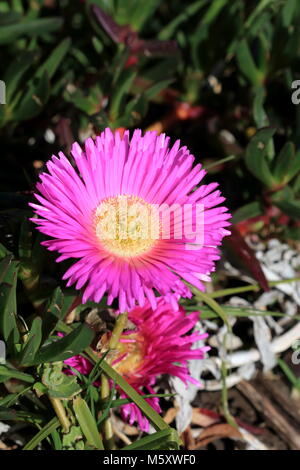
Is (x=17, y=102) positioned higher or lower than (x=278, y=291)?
higher

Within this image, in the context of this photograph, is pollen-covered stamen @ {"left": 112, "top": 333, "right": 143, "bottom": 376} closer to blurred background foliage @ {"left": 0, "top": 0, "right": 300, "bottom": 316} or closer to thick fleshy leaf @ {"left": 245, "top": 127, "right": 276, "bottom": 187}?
blurred background foliage @ {"left": 0, "top": 0, "right": 300, "bottom": 316}

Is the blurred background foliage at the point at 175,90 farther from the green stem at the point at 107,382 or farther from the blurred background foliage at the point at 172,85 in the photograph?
the green stem at the point at 107,382

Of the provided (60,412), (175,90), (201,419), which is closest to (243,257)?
(201,419)

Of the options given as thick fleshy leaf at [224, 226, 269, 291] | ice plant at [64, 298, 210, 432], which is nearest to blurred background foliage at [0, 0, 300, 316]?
thick fleshy leaf at [224, 226, 269, 291]

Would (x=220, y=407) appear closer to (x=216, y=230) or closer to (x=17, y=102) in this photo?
(x=216, y=230)

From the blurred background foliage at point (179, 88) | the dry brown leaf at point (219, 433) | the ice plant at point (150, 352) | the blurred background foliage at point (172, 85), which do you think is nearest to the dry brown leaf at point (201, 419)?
the dry brown leaf at point (219, 433)

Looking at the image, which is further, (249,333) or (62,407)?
(249,333)

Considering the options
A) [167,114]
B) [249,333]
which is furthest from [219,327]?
[167,114]
